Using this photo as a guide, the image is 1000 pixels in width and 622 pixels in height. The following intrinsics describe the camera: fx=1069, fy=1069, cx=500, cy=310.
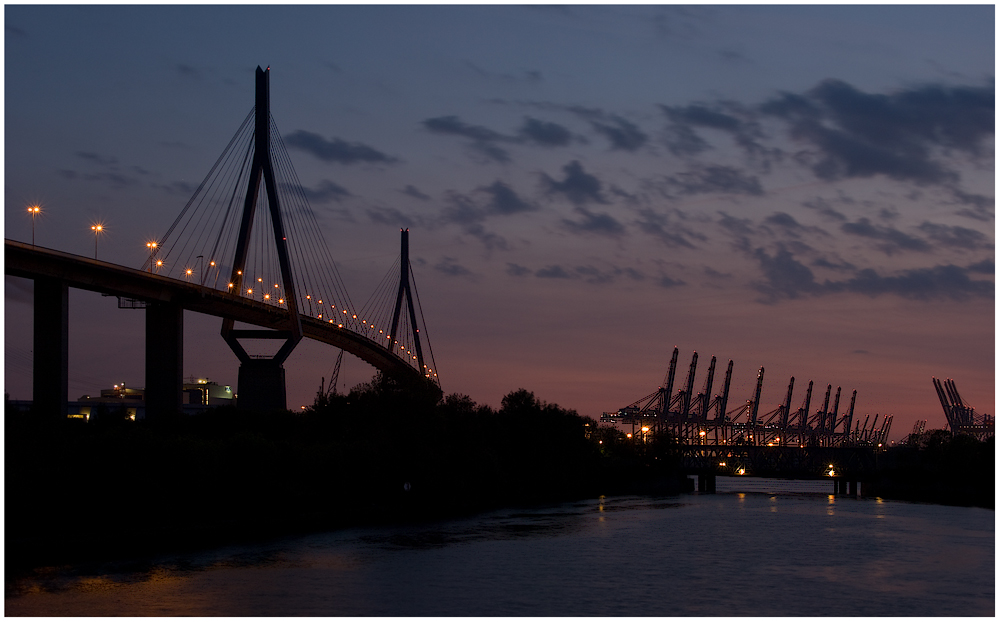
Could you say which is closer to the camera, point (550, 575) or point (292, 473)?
point (550, 575)

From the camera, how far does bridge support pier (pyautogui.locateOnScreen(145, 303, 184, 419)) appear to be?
58.0m

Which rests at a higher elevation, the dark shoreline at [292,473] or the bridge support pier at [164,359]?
the bridge support pier at [164,359]

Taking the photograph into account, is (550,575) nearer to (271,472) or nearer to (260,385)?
(271,472)

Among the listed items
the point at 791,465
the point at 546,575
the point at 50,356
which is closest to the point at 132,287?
the point at 50,356

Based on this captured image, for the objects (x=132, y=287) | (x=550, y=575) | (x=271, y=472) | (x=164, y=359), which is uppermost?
(x=132, y=287)

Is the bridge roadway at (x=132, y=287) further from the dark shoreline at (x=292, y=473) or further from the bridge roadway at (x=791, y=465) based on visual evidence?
the bridge roadway at (x=791, y=465)

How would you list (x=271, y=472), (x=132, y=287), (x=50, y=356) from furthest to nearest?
(x=132, y=287), (x=50, y=356), (x=271, y=472)

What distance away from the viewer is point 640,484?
99750mm

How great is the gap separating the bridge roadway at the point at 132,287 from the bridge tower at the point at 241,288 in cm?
125

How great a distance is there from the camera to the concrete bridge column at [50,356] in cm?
5069

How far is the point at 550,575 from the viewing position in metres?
31.8

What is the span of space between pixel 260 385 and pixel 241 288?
8.58 m

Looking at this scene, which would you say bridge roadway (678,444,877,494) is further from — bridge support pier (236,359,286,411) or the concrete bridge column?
the concrete bridge column

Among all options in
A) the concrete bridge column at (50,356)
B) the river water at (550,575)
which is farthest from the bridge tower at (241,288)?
the river water at (550,575)
